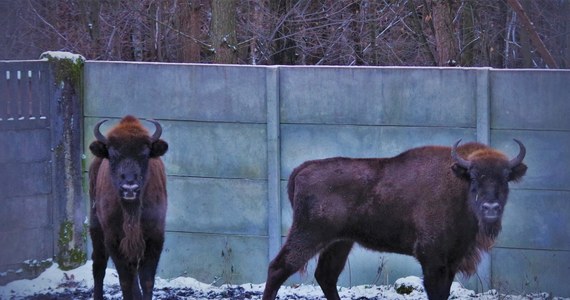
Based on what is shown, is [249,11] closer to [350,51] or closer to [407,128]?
[350,51]

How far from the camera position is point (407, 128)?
8.52m

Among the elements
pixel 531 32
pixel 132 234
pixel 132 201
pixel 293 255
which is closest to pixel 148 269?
pixel 132 234

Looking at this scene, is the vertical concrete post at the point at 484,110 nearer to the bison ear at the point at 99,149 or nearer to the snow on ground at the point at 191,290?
the snow on ground at the point at 191,290

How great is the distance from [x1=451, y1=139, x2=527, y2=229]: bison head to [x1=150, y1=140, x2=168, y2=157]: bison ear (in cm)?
229

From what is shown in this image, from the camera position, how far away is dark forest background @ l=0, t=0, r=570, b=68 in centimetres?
1409

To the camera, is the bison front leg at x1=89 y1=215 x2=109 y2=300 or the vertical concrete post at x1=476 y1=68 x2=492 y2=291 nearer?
the bison front leg at x1=89 y1=215 x2=109 y2=300

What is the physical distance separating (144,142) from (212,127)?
1578 millimetres

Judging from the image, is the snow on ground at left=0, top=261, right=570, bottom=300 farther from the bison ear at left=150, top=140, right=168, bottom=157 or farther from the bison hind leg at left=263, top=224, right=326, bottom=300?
the bison ear at left=150, top=140, right=168, bottom=157

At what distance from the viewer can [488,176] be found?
7.12 m

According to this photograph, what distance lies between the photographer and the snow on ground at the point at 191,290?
844 centimetres

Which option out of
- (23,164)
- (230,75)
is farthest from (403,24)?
(23,164)

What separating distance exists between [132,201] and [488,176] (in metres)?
2.76

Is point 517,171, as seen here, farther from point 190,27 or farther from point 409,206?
point 190,27

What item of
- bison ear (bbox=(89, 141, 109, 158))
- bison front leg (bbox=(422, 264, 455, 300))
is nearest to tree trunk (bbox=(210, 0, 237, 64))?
bison ear (bbox=(89, 141, 109, 158))
